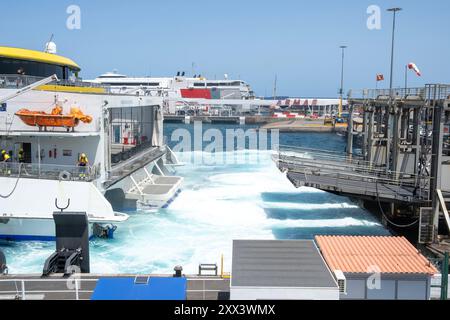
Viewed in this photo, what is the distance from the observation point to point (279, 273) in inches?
391

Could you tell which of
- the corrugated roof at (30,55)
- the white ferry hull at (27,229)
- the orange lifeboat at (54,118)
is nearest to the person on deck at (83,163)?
the orange lifeboat at (54,118)

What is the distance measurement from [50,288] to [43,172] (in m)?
9.58

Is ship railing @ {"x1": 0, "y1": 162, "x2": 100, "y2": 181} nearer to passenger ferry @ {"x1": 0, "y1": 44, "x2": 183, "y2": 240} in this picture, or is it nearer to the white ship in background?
passenger ferry @ {"x1": 0, "y1": 44, "x2": 183, "y2": 240}

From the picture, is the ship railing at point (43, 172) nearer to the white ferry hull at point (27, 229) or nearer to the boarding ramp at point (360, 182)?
the white ferry hull at point (27, 229)

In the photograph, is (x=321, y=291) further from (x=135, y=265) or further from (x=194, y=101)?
(x=194, y=101)

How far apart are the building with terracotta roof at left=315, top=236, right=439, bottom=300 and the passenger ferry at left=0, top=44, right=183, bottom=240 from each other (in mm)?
11477

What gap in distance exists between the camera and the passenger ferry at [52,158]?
20.9 meters

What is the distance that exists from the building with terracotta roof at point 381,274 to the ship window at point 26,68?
2152 cm

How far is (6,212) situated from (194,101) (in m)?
109

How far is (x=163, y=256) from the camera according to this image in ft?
65.3

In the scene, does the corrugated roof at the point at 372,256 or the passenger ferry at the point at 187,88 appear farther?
the passenger ferry at the point at 187,88

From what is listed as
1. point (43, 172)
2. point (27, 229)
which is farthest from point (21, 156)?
point (27, 229)

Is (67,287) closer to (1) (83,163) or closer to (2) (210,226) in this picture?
(1) (83,163)

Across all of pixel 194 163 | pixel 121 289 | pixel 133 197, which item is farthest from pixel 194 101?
pixel 121 289
